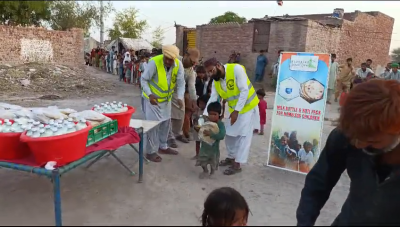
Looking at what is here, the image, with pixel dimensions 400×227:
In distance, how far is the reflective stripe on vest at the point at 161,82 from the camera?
13.2ft

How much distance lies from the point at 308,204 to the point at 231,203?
0.31m

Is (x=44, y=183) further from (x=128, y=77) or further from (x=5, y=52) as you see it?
(x=5, y=52)

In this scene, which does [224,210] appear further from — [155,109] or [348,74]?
[348,74]

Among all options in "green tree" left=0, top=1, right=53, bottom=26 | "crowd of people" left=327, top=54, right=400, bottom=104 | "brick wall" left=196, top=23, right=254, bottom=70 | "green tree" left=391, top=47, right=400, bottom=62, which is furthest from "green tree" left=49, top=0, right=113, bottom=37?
"green tree" left=391, top=47, right=400, bottom=62

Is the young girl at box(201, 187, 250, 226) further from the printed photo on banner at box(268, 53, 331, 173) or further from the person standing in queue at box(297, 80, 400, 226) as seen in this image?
the printed photo on banner at box(268, 53, 331, 173)

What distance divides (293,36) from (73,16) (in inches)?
601

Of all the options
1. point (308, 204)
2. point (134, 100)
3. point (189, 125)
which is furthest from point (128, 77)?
point (308, 204)

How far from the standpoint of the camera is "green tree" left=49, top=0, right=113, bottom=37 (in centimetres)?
1939

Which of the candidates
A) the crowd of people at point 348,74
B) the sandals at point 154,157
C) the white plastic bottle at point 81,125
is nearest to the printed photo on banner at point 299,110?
the sandals at point 154,157

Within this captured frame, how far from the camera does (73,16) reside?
842 inches

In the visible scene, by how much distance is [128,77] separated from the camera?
1429cm

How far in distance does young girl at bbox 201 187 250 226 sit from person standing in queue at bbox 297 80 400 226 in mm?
261

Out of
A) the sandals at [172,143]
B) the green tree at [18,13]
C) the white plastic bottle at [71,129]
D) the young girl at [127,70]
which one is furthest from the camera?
the green tree at [18,13]

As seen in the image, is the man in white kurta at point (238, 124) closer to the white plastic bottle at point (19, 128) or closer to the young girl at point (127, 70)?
the white plastic bottle at point (19, 128)
